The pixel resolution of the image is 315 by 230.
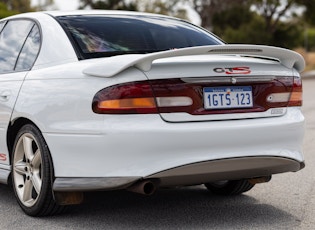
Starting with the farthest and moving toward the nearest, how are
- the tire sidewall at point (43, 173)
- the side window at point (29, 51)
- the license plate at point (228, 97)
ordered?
the side window at point (29, 51) < the tire sidewall at point (43, 173) < the license plate at point (228, 97)

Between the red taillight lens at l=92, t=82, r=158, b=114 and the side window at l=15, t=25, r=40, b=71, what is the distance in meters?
1.14

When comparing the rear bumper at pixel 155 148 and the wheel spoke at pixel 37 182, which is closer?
the rear bumper at pixel 155 148

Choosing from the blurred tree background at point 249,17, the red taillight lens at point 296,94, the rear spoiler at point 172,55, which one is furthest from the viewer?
the blurred tree background at point 249,17

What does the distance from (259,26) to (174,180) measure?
41.2m

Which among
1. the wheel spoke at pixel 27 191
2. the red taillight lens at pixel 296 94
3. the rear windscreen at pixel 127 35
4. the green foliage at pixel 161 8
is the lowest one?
the green foliage at pixel 161 8

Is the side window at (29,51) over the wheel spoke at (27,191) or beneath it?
over

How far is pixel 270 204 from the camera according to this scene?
18.3ft

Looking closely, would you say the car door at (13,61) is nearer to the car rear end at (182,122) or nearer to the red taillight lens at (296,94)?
the car rear end at (182,122)

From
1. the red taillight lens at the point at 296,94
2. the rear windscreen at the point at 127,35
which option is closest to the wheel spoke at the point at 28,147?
the rear windscreen at the point at 127,35

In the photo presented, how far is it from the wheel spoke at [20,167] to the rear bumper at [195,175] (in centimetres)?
64

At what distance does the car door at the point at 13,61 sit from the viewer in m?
5.32

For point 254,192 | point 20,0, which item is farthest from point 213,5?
point 254,192

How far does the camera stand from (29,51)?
18.0 ft

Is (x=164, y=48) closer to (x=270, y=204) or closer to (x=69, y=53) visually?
(x=69, y=53)
